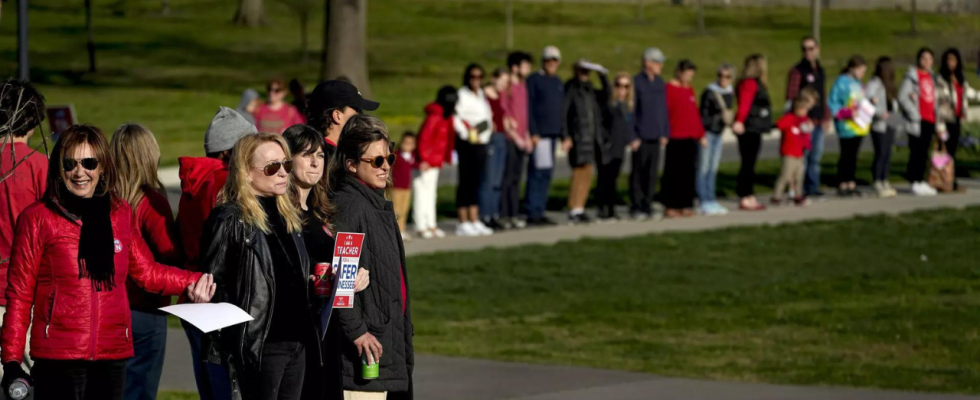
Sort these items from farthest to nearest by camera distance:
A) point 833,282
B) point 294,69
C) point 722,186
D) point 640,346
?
1. point 294,69
2. point 722,186
3. point 833,282
4. point 640,346

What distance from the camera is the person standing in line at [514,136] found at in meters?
17.0

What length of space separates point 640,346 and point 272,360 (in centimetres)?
578

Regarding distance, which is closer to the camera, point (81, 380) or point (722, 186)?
point (81, 380)

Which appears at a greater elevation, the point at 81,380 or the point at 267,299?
the point at 267,299

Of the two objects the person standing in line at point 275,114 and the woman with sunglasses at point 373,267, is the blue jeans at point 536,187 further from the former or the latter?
the woman with sunglasses at point 373,267

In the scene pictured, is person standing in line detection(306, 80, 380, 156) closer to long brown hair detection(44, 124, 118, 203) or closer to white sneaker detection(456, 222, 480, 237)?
long brown hair detection(44, 124, 118, 203)

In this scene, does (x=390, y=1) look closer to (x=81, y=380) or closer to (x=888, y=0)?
(x=888, y=0)

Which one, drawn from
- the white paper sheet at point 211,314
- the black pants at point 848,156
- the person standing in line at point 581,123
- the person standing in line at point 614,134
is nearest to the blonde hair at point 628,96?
the person standing in line at point 614,134

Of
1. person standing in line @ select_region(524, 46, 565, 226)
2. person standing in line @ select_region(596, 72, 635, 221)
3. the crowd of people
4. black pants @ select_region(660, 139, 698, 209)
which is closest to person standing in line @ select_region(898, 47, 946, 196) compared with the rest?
black pants @ select_region(660, 139, 698, 209)

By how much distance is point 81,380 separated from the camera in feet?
20.1

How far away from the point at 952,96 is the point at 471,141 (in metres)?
7.41

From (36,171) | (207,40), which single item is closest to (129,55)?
(207,40)

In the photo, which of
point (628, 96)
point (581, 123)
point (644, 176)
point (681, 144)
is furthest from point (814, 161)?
point (581, 123)

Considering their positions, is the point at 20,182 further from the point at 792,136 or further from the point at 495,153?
the point at 792,136
